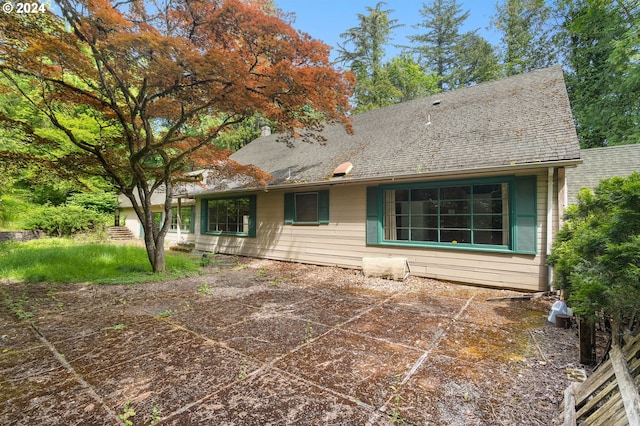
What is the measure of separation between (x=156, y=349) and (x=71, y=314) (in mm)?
2264

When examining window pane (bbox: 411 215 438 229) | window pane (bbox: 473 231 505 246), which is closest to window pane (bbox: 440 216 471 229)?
window pane (bbox: 411 215 438 229)

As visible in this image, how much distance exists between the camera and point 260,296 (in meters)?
5.18

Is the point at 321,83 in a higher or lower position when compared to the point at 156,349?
higher

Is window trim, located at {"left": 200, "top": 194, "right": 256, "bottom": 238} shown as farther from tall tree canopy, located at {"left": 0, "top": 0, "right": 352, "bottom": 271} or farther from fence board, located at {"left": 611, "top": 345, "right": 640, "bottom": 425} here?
fence board, located at {"left": 611, "top": 345, "right": 640, "bottom": 425}

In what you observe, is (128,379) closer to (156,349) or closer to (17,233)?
(156,349)

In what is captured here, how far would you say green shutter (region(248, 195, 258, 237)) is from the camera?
9.91m

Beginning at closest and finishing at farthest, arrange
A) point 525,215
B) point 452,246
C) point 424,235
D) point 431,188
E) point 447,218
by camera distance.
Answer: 1. point 525,215
2. point 452,246
3. point 431,188
4. point 424,235
5. point 447,218

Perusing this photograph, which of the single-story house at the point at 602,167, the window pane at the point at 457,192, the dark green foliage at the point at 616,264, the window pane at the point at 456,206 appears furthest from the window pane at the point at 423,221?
the dark green foliage at the point at 616,264

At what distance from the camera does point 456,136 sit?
6711 millimetres

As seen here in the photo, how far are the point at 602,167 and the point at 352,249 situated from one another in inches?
295

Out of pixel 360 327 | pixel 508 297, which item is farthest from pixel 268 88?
pixel 508 297

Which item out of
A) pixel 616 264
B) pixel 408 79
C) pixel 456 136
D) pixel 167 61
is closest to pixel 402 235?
pixel 456 136

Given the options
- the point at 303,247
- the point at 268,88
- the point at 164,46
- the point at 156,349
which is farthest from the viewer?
the point at 303,247

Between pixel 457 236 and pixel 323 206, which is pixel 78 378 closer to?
pixel 323 206
